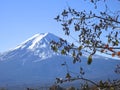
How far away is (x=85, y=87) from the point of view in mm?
6086

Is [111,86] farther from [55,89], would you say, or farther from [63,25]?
[63,25]

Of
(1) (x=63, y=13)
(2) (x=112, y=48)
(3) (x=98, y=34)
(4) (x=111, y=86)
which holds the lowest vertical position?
(4) (x=111, y=86)

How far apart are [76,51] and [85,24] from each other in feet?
2.63

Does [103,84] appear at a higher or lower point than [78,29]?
lower

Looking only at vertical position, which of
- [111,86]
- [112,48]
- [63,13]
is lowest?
[111,86]

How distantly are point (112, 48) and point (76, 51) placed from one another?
25.2 inches

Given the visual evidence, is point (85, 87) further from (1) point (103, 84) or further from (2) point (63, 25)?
(2) point (63, 25)

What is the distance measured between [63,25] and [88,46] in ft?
2.58

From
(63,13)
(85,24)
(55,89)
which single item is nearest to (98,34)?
(85,24)

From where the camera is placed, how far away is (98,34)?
22.4ft

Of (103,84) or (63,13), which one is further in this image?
(63,13)

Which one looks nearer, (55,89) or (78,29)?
(55,89)

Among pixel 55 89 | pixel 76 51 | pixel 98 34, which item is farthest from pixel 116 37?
pixel 55 89

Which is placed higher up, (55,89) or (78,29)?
(78,29)
